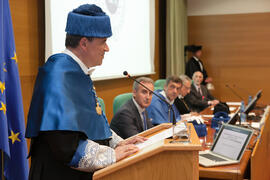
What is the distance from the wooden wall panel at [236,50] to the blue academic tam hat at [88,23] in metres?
7.56

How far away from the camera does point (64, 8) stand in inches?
137

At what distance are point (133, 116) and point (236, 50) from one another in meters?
6.55

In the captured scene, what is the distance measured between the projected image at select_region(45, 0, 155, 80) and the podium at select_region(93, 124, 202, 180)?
7.02 ft

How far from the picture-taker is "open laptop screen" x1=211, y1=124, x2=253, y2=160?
2291 mm

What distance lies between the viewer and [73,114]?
1.38 m

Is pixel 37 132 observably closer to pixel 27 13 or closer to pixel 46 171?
pixel 46 171

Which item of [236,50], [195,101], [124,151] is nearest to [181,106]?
[195,101]

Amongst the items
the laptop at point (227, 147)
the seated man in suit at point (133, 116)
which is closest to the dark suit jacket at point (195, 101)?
the seated man in suit at point (133, 116)

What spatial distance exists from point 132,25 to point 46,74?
405 cm

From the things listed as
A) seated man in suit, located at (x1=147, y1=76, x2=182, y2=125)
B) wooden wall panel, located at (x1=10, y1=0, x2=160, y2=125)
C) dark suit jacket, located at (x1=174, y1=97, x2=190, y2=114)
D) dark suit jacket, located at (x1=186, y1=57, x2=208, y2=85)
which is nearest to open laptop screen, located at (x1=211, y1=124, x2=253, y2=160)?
seated man in suit, located at (x1=147, y1=76, x2=182, y2=125)

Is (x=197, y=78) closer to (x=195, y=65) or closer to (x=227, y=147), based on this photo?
(x=195, y=65)

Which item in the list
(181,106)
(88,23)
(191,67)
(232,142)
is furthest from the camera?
(191,67)

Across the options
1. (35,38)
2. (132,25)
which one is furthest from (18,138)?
(132,25)

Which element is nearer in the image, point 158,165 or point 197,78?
point 158,165
